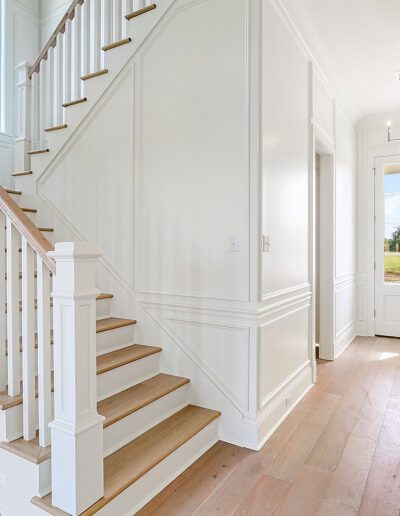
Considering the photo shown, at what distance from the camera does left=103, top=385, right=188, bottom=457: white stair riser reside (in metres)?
2.00

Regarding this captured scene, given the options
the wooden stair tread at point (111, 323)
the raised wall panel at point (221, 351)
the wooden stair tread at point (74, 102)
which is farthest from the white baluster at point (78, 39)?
the raised wall panel at point (221, 351)

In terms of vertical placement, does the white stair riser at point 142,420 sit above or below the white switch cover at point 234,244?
below

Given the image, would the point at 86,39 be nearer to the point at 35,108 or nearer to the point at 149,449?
the point at 35,108

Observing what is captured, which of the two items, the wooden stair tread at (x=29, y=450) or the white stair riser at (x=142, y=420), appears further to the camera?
the white stair riser at (x=142, y=420)

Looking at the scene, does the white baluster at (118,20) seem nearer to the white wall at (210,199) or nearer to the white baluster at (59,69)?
the white wall at (210,199)

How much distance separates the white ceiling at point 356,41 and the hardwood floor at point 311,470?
306 cm

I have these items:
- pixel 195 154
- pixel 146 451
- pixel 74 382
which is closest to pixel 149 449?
pixel 146 451

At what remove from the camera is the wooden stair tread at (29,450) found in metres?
1.65

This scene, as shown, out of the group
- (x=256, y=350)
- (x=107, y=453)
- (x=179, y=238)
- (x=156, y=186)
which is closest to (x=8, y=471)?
(x=107, y=453)

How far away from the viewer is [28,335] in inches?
69.7

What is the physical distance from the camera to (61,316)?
1.54 m

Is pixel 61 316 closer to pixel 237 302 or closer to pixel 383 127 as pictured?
pixel 237 302

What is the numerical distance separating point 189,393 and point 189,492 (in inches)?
28.7

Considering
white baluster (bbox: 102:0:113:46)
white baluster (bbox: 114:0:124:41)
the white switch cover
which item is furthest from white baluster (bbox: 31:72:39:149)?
the white switch cover
